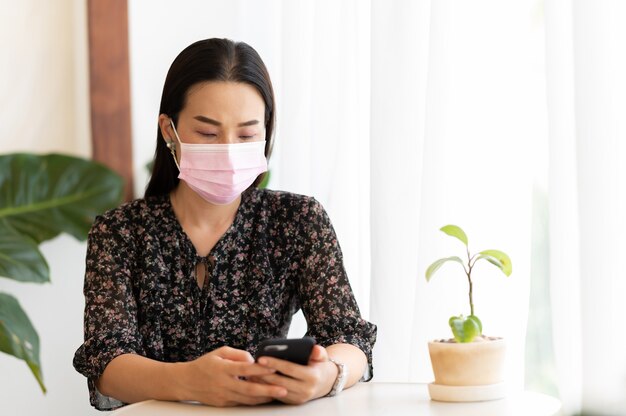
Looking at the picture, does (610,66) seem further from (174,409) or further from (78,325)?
(78,325)

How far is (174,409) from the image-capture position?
135 centimetres

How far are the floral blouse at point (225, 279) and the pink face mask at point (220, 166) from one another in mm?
107

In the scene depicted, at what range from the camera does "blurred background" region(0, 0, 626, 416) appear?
1.54m

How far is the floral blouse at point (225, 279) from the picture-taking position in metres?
1.67

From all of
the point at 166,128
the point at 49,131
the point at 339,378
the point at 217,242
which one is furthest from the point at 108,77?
the point at 339,378

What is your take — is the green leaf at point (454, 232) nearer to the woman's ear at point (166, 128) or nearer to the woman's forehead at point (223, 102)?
the woman's forehead at point (223, 102)

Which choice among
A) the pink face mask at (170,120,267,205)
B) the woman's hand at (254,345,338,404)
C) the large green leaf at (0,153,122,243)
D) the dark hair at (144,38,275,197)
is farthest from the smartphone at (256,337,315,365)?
the large green leaf at (0,153,122,243)

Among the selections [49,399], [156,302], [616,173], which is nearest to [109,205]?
[49,399]

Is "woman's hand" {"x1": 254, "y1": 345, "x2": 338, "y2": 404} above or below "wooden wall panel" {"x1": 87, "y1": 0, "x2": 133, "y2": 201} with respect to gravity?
below

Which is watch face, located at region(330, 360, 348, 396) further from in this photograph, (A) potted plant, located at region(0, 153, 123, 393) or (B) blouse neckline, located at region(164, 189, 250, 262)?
(A) potted plant, located at region(0, 153, 123, 393)

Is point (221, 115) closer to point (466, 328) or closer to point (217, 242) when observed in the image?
point (217, 242)

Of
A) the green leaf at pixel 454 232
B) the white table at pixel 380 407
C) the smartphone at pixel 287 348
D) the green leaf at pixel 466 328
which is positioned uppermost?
the green leaf at pixel 454 232

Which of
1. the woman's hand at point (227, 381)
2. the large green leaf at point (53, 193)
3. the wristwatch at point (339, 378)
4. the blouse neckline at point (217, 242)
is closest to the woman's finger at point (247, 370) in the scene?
the woman's hand at point (227, 381)

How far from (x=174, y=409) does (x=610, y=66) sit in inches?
35.8
